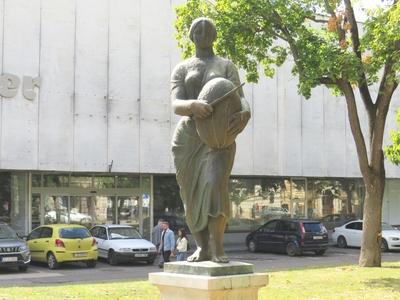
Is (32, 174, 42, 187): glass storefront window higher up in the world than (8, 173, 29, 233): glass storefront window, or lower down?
higher up

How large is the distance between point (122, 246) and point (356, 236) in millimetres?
13082

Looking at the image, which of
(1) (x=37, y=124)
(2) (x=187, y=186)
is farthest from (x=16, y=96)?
(2) (x=187, y=186)

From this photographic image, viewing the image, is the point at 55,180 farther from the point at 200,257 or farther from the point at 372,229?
the point at 200,257

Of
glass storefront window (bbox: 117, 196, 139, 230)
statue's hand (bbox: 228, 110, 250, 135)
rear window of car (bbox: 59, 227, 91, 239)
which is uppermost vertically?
statue's hand (bbox: 228, 110, 250, 135)

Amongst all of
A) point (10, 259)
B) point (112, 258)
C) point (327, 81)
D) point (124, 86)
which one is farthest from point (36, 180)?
point (327, 81)

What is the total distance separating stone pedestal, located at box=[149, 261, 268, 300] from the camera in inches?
241

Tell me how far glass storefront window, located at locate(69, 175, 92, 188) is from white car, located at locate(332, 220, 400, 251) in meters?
12.4

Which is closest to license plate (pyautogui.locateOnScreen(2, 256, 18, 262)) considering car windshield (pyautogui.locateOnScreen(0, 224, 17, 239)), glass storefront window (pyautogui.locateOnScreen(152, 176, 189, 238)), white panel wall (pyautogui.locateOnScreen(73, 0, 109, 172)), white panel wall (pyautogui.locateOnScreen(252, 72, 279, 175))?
car windshield (pyautogui.locateOnScreen(0, 224, 17, 239))

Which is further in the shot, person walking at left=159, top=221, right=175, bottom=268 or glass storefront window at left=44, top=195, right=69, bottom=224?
glass storefront window at left=44, top=195, right=69, bottom=224

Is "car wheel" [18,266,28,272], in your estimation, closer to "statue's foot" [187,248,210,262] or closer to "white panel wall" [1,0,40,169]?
"white panel wall" [1,0,40,169]

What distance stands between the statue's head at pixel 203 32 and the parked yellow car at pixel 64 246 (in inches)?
590

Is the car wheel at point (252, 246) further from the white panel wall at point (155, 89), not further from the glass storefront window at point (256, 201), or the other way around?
the white panel wall at point (155, 89)

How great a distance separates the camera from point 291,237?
26.6 meters

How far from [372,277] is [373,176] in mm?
3913
